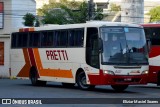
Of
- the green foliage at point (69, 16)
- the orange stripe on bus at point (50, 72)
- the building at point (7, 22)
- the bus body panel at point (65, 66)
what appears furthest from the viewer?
the green foliage at point (69, 16)

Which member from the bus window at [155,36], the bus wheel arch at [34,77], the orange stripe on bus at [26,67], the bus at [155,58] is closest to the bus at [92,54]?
the bus wheel arch at [34,77]

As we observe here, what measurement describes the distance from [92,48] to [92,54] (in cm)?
27

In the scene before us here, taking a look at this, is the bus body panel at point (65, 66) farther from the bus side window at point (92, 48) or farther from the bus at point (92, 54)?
the bus side window at point (92, 48)

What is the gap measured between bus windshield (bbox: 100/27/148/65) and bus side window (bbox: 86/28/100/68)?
1.54ft

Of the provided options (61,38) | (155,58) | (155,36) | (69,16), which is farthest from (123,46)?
(69,16)

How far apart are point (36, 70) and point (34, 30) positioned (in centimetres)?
217

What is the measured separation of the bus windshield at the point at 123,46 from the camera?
963 inches

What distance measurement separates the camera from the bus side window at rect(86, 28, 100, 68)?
81.8 ft

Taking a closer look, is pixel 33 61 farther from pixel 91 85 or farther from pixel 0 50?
pixel 0 50

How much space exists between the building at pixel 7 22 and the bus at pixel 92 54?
19.5m

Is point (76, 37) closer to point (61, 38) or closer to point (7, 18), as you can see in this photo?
point (61, 38)

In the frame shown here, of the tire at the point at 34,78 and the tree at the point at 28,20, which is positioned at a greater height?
the tree at the point at 28,20

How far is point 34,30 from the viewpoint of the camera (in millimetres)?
30562

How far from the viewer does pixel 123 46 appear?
81.0 ft
